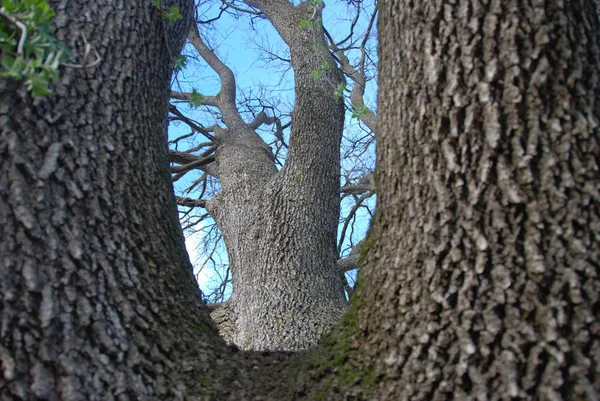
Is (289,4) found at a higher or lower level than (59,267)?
higher

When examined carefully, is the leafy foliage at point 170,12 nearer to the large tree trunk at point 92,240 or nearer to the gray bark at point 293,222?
the large tree trunk at point 92,240

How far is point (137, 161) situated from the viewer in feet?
6.05

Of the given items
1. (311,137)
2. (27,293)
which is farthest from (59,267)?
(311,137)

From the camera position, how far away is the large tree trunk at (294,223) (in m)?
3.30

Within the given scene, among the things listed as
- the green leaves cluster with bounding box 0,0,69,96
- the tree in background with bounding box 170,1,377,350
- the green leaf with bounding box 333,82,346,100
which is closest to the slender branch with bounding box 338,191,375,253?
the tree in background with bounding box 170,1,377,350

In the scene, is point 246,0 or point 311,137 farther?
point 246,0

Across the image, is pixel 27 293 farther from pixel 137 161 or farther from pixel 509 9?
pixel 509 9

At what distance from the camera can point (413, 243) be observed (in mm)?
1508

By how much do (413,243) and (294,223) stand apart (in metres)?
2.14

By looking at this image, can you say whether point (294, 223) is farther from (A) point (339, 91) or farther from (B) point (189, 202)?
(B) point (189, 202)

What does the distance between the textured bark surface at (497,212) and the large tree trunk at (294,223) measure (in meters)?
1.77

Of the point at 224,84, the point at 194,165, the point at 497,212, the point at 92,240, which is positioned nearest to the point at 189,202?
the point at 194,165

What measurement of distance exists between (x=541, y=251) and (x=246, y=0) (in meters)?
5.39

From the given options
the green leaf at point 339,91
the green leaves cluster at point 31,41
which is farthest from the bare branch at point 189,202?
the green leaves cluster at point 31,41
